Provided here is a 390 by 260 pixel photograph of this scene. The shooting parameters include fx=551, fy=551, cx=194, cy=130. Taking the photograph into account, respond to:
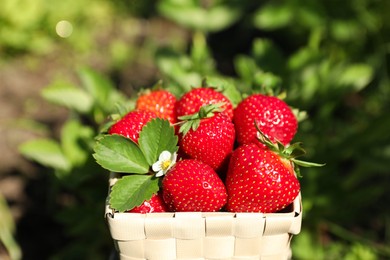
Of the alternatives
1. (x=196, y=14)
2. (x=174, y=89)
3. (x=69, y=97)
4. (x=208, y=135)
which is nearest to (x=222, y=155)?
(x=208, y=135)

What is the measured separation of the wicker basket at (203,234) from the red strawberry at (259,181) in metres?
0.03

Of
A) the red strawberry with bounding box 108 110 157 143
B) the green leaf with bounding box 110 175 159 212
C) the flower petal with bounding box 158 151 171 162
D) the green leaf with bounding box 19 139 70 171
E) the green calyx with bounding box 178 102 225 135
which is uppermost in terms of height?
the green calyx with bounding box 178 102 225 135

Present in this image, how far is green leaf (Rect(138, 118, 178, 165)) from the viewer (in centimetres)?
100

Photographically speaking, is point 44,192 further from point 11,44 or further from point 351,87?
point 351,87

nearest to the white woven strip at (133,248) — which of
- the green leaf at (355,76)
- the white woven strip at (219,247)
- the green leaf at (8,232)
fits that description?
the white woven strip at (219,247)

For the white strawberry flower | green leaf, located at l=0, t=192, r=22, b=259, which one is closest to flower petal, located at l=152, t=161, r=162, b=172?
the white strawberry flower

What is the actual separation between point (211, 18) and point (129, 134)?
1.12 m

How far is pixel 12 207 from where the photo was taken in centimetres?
189

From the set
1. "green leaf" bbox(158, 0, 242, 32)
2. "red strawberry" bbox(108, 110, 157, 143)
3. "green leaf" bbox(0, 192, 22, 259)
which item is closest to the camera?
"red strawberry" bbox(108, 110, 157, 143)

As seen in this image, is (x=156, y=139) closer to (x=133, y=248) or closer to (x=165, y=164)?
(x=165, y=164)

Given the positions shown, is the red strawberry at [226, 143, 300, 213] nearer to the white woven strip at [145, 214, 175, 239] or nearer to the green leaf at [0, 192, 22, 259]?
the white woven strip at [145, 214, 175, 239]

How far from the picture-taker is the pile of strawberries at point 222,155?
0.96 m

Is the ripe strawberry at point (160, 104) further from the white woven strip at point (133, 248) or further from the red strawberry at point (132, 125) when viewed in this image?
the white woven strip at point (133, 248)

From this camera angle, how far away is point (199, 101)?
109cm
